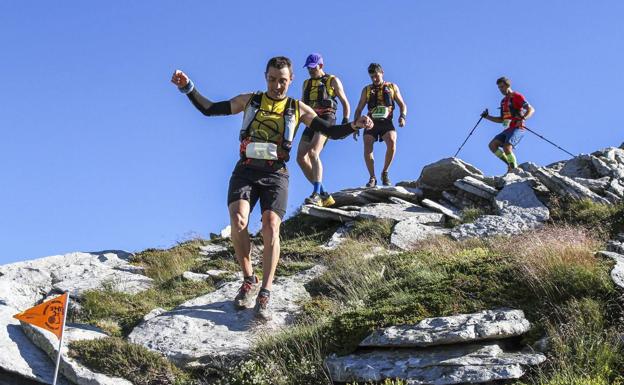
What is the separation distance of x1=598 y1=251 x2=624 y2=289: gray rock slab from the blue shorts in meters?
7.58

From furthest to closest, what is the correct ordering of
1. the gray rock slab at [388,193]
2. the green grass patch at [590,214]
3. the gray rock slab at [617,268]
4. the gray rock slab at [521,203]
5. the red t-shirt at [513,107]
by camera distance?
the red t-shirt at [513,107], the gray rock slab at [388,193], the gray rock slab at [521,203], the green grass patch at [590,214], the gray rock slab at [617,268]

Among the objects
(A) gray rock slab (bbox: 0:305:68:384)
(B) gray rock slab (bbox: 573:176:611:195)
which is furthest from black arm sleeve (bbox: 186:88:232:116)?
(B) gray rock slab (bbox: 573:176:611:195)

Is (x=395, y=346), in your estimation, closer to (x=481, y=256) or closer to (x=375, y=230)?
(x=481, y=256)

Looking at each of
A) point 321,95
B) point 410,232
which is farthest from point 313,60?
point 410,232

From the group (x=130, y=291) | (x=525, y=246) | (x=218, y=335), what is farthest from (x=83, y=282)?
(x=525, y=246)

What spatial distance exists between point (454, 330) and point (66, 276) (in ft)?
22.0

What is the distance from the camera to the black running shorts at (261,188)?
8.04m

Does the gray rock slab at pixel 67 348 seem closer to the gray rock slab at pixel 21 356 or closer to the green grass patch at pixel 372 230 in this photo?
the gray rock slab at pixel 21 356

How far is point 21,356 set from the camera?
24.2 ft

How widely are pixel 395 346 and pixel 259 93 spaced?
3.24m

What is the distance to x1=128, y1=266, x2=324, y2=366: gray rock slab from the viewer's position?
736cm

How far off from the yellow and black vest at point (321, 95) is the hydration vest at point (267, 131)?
15.5 feet

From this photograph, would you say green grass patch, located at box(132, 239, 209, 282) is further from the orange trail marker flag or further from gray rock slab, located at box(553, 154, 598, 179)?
gray rock slab, located at box(553, 154, 598, 179)

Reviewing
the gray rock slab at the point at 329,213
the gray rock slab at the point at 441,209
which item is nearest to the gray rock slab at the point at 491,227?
the gray rock slab at the point at 441,209
